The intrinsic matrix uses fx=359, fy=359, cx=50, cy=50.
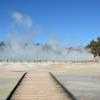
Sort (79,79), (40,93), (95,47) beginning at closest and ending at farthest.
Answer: (40,93) → (79,79) → (95,47)

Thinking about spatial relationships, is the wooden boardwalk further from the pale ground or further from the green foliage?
the green foliage

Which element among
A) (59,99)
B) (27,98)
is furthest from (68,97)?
(27,98)

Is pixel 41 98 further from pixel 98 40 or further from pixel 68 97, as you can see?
pixel 98 40

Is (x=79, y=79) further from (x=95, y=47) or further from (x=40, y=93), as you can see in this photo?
(x=95, y=47)

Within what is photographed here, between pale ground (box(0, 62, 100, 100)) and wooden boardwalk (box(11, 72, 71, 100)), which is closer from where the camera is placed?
wooden boardwalk (box(11, 72, 71, 100))

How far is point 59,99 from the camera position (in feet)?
52.9

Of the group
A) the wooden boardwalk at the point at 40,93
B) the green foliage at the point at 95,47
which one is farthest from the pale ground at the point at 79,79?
the green foliage at the point at 95,47

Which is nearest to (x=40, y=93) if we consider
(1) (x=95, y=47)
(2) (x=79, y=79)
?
(2) (x=79, y=79)

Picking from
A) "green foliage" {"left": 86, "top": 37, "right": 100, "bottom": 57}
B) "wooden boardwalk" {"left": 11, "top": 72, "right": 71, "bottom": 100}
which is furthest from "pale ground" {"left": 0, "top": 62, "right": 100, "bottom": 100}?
"green foliage" {"left": 86, "top": 37, "right": 100, "bottom": 57}

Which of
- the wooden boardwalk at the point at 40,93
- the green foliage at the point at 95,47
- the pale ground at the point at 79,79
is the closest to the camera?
the wooden boardwalk at the point at 40,93

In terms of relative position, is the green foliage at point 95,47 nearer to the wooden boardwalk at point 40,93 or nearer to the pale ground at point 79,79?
the pale ground at point 79,79

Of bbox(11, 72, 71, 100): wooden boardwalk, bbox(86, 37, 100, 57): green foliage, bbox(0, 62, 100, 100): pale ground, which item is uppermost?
bbox(86, 37, 100, 57): green foliage

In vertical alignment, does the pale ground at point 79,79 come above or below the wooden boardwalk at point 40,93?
above

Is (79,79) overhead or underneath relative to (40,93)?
overhead
